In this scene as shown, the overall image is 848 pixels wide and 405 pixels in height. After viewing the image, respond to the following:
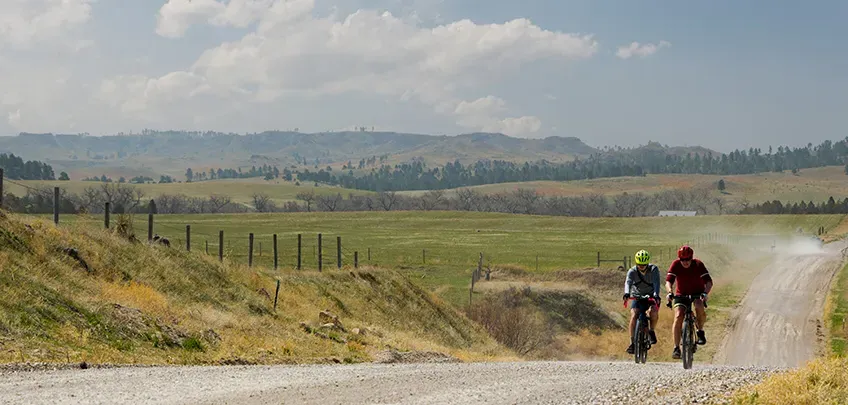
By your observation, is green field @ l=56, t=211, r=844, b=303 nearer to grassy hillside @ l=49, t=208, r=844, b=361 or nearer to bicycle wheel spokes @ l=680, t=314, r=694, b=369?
grassy hillside @ l=49, t=208, r=844, b=361

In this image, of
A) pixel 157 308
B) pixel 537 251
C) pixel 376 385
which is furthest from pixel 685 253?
pixel 537 251

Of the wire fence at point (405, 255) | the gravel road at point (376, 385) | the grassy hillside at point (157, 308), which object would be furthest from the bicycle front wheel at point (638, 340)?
the wire fence at point (405, 255)

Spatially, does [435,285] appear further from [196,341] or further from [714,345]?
[196,341]

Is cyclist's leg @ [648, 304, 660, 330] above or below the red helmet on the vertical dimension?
below

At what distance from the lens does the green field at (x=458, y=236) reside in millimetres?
86875

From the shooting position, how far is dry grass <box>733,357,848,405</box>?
10039 millimetres

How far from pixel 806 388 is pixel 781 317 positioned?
5932 centimetres

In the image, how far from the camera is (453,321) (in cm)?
4416

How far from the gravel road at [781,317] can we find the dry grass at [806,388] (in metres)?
38.6

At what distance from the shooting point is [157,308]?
22.2 metres

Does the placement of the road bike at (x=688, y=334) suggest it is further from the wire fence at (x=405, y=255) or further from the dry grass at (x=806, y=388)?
the wire fence at (x=405, y=255)

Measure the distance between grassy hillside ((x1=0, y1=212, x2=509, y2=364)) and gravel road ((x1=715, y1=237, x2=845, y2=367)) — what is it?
24227 mm

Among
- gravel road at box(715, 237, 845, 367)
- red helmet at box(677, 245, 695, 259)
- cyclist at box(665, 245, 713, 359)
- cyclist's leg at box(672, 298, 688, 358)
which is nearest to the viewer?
red helmet at box(677, 245, 695, 259)

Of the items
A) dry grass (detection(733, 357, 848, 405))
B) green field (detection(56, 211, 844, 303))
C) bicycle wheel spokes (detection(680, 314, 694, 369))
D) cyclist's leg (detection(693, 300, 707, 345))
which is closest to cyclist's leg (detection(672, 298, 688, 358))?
bicycle wheel spokes (detection(680, 314, 694, 369))
